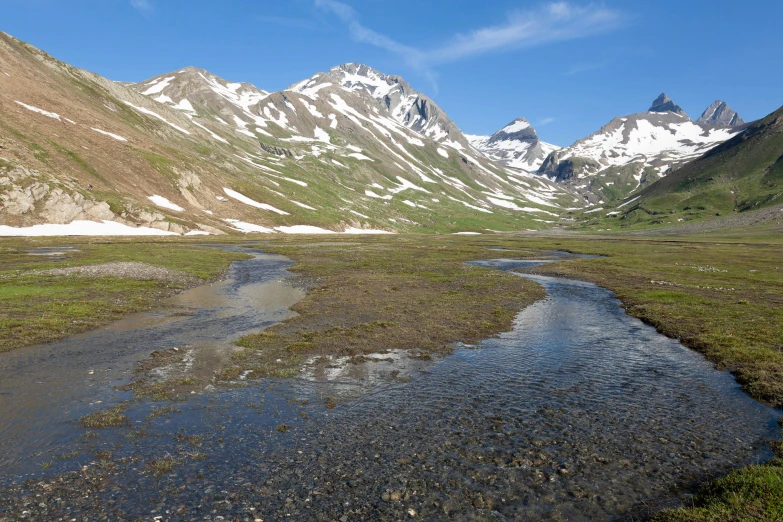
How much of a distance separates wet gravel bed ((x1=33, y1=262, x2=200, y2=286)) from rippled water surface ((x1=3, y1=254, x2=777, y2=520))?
1617 inches

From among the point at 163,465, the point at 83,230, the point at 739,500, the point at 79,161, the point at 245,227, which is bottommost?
the point at 163,465

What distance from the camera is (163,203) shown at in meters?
167

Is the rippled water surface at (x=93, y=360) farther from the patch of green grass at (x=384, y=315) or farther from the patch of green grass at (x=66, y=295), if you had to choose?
the patch of green grass at (x=384, y=315)

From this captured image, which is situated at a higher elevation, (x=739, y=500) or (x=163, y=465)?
(x=739, y=500)

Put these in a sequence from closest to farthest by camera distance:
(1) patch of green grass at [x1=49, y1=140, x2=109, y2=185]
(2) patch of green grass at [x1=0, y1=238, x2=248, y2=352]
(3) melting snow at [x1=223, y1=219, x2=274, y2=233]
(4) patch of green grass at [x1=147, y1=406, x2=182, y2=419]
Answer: (4) patch of green grass at [x1=147, y1=406, x2=182, y2=419] → (2) patch of green grass at [x1=0, y1=238, x2=248, y2=352] → (1) patch of green grass at [x1=49, y1=140, x2=109, y2=185] → (3) melting snow at [x1=223, y1=219, x2=274, y2=233]

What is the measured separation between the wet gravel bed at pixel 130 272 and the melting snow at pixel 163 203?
11221 centimetres

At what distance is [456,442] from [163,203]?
585 feet

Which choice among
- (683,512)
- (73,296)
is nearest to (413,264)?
(73,296)

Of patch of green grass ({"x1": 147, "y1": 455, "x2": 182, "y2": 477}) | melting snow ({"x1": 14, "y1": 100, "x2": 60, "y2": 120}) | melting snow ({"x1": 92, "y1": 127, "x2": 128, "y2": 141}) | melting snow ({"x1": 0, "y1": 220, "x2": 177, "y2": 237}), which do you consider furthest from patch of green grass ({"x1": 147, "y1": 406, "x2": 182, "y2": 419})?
melting snow ({"x1": 14, "y1": 100, "x2": 60, "y2": 120})

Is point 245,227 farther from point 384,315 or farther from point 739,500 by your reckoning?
point 739,500

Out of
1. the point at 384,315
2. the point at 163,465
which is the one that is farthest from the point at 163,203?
the point at 163,465

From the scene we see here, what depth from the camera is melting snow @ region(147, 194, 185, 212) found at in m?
165

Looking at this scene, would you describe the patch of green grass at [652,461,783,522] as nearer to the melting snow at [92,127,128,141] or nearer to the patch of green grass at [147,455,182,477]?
the patch of green grass at [147,455,182,477]

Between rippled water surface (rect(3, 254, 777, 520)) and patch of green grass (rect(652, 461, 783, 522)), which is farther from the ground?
patch of green grass (rect(652, 461, 783, 522))
